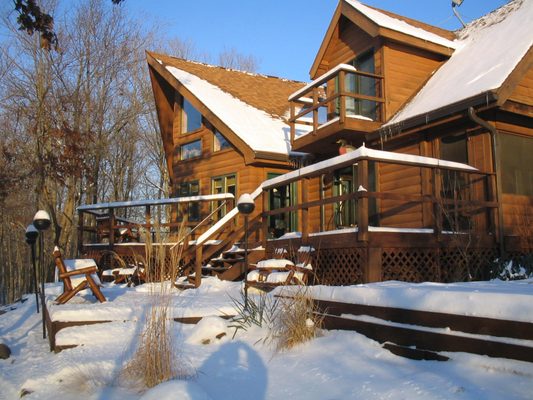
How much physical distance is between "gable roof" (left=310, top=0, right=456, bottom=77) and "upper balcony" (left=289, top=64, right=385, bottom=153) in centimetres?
108

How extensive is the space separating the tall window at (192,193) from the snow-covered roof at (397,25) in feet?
25.3

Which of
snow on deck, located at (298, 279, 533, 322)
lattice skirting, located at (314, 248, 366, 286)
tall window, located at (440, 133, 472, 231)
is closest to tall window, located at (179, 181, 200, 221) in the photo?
lattice skirting, located at (314, 248, 366, 286)

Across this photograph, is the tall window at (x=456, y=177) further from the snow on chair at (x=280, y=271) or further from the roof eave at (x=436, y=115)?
the snow on chair at (x=280, y=271)

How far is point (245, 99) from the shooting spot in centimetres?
1806

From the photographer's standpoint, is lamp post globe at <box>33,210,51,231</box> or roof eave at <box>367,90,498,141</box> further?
roof eave at <box>367,90,498,141</box>

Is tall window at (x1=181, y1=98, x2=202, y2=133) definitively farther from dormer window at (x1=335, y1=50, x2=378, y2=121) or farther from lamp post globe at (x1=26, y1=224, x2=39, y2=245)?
lamp post globe at (x1=26, y1=224, x2=39, y2=245)

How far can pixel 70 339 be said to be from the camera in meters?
5.51

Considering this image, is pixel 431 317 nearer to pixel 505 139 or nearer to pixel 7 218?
pixel 505 139

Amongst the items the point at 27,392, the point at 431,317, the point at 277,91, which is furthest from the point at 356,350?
the point at 277,91

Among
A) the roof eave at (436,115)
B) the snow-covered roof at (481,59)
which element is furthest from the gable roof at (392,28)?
the roof eave at (436,115)

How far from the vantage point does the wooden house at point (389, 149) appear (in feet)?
26.5

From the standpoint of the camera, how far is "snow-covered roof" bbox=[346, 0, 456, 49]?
464 inches

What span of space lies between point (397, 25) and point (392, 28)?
1.64 ft

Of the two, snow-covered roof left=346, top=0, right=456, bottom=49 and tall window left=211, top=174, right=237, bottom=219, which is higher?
snow-covered roof left=346, top=0, right=456, bottom=49
